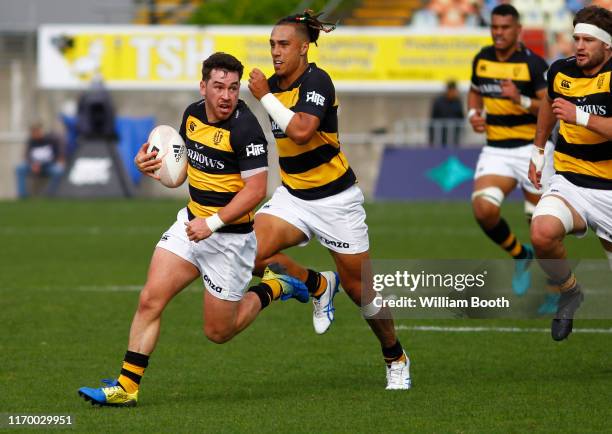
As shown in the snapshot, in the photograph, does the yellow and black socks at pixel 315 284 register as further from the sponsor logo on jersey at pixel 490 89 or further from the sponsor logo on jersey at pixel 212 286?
the sponsor logo on jersey at pixel 490 89

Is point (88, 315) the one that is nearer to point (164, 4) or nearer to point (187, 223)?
point (187, 223)

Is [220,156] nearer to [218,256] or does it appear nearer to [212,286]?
[218,256]

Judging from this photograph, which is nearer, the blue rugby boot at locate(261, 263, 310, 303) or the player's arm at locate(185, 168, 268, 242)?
the player's arm at locate(185, 168, 268, 242)

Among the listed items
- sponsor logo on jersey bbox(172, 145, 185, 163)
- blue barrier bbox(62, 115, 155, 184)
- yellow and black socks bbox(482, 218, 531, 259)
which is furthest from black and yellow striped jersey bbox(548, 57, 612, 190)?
blue barrier bbox(62, 115, 155, 184)

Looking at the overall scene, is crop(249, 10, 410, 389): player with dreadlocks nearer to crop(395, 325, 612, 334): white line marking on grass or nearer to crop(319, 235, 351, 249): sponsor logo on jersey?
crop(319, 235, 351, 249): sponsor logo on jersey

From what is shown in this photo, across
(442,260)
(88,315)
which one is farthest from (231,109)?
(442,260)

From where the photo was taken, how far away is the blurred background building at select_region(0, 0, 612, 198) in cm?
2800

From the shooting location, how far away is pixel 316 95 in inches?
314

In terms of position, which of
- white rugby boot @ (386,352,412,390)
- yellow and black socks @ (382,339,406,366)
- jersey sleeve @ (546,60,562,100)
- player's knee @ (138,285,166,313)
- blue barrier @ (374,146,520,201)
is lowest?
blue barrier @ (374,146,520,201)

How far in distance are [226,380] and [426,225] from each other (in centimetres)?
1131

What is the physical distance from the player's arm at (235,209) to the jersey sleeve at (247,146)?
0.06m

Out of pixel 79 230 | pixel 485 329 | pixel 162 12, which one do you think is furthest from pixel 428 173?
pixel 485 329

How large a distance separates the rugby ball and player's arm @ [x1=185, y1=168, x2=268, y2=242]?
0.44 meters

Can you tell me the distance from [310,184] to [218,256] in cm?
105
